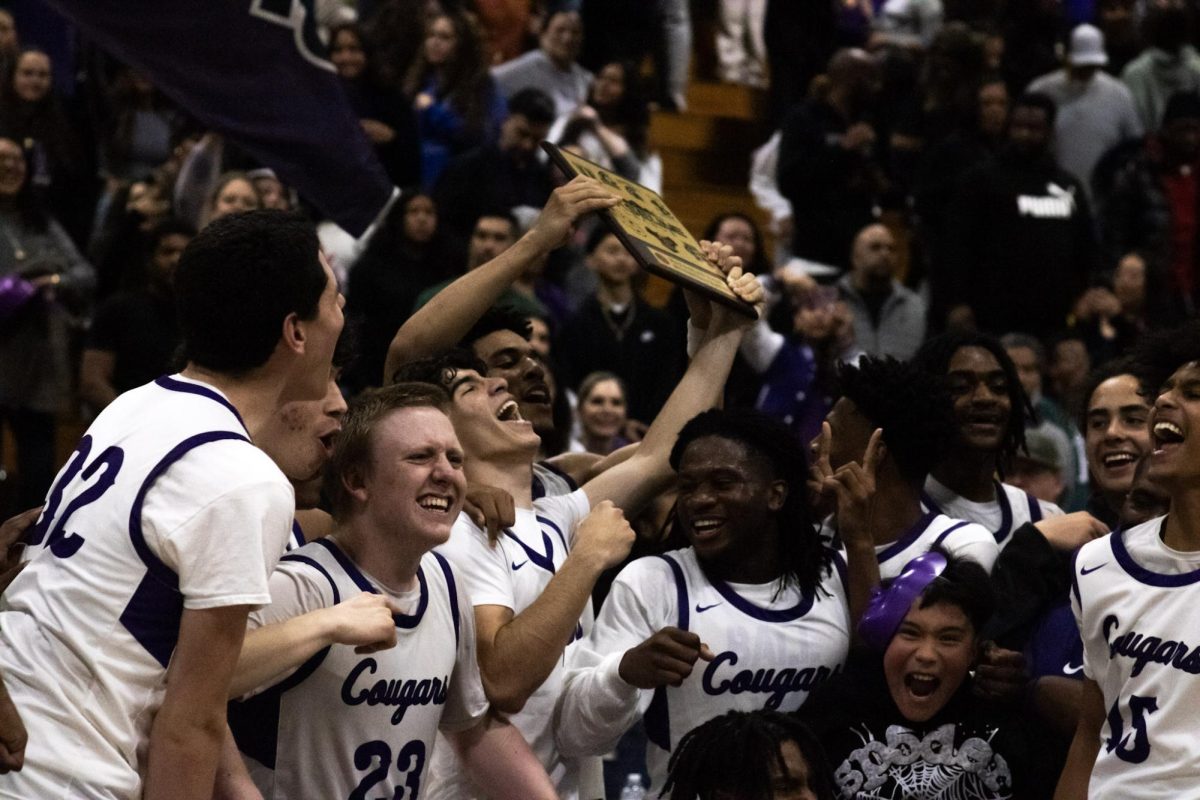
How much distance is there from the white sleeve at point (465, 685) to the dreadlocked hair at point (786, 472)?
3.60 feet

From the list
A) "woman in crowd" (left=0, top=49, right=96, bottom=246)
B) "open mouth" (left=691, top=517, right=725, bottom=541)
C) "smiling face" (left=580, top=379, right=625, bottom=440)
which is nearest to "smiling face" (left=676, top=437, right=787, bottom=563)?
"open mouth" (left=691, top=517, right=725, bottom=541)

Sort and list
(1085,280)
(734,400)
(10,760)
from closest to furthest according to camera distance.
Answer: (10,760) → (734,400) → (1085,280)

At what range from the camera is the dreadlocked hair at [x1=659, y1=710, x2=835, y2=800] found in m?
4.69

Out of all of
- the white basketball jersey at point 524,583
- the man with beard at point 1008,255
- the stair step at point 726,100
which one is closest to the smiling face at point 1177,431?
the white basketball jersey at point 524,583

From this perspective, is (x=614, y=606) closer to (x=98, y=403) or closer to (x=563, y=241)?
(x=563, y=241)

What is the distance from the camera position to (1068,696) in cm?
548

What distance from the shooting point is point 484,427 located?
18.5 ft

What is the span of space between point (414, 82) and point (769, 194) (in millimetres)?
2510

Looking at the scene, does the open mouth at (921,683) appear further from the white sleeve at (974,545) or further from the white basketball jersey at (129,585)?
the white basketball jersey at (129,585)

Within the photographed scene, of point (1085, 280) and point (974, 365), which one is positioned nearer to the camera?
point (974, 365)

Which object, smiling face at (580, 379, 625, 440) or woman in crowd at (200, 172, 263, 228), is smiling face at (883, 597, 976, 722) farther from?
woman in crowd at (200, 172, 263, 228)

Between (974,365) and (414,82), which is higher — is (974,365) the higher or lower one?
the higher one

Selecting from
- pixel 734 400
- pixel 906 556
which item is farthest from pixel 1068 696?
pixel 734 400

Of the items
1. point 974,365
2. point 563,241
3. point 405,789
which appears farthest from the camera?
point 974,365
